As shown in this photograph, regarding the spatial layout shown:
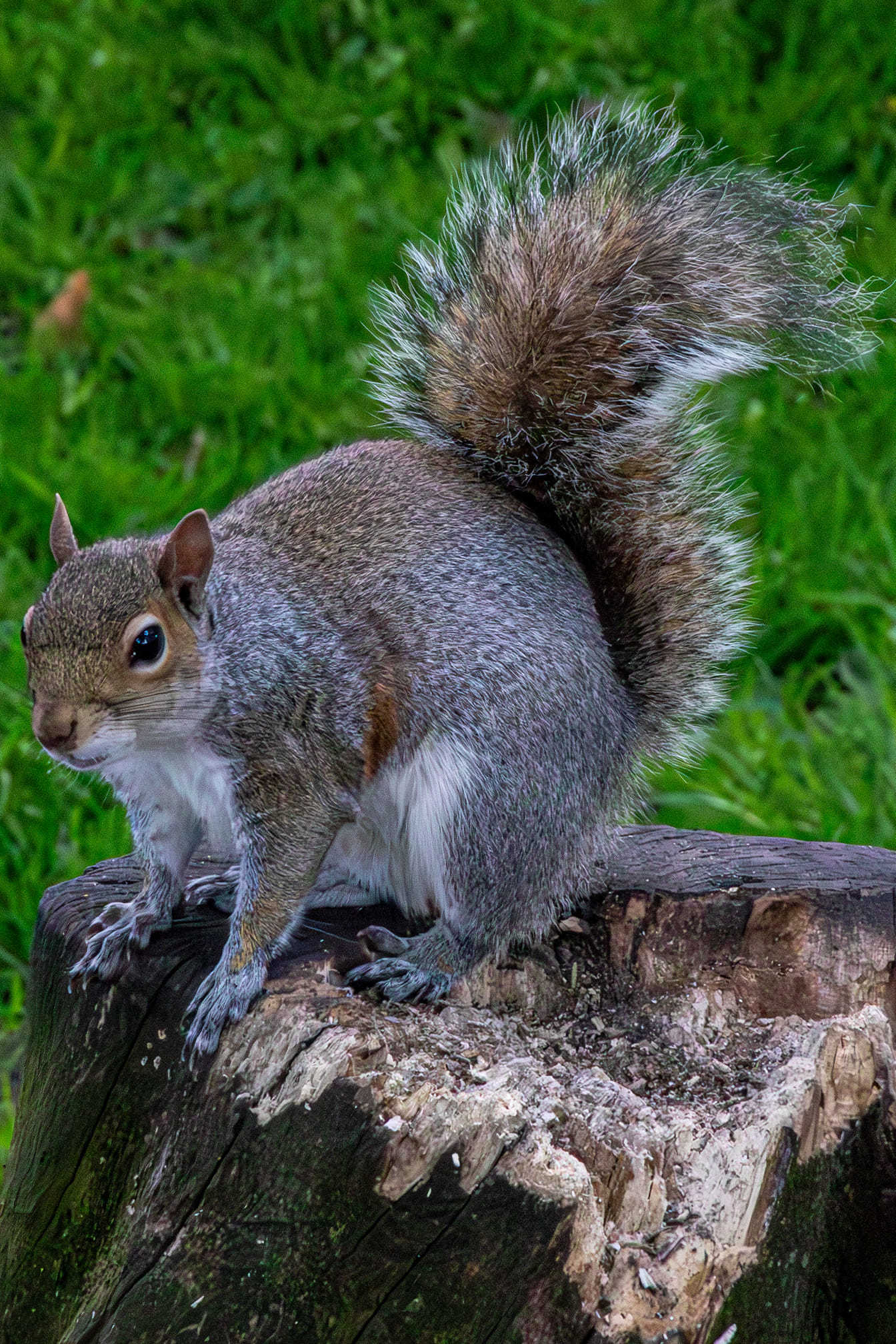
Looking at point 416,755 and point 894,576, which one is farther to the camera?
point 894,576

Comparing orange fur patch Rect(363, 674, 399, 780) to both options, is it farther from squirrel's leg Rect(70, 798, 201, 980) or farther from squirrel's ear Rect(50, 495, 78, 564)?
squirrel's ear Rect(50, 495, 78, 564)

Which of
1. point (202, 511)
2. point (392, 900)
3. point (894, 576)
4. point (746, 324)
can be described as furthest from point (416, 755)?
point (894, 576)

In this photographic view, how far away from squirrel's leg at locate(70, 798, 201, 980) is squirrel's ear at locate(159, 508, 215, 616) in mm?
256

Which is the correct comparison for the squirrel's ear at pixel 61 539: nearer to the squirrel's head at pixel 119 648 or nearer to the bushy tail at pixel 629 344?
the squirrel's head at pixel 119 648

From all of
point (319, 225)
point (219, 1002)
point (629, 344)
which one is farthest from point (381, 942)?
point (319, 225)

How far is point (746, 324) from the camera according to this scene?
1.51 meters

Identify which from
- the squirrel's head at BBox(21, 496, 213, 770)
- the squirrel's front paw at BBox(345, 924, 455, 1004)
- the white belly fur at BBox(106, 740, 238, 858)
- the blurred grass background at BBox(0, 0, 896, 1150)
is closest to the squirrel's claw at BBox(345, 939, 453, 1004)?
the squirrel's front paw at BBox(345, 924, 455, 1004)

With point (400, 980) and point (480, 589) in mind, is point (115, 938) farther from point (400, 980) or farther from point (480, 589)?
point (480, 589)

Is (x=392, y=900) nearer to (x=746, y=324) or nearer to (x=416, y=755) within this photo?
(x=416, y=755)

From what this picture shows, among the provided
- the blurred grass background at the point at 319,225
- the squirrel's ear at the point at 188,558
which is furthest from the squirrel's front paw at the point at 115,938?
the blurred grass background at the point at 319,225

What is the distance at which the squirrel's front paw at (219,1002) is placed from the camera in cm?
132

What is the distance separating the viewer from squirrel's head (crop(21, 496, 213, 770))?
1229 millimetres

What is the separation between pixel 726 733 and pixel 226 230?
1641 mm

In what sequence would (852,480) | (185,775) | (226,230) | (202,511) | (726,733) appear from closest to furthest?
(202,511)
(185,775)
(726,733)
(852,480)
(226,230)
